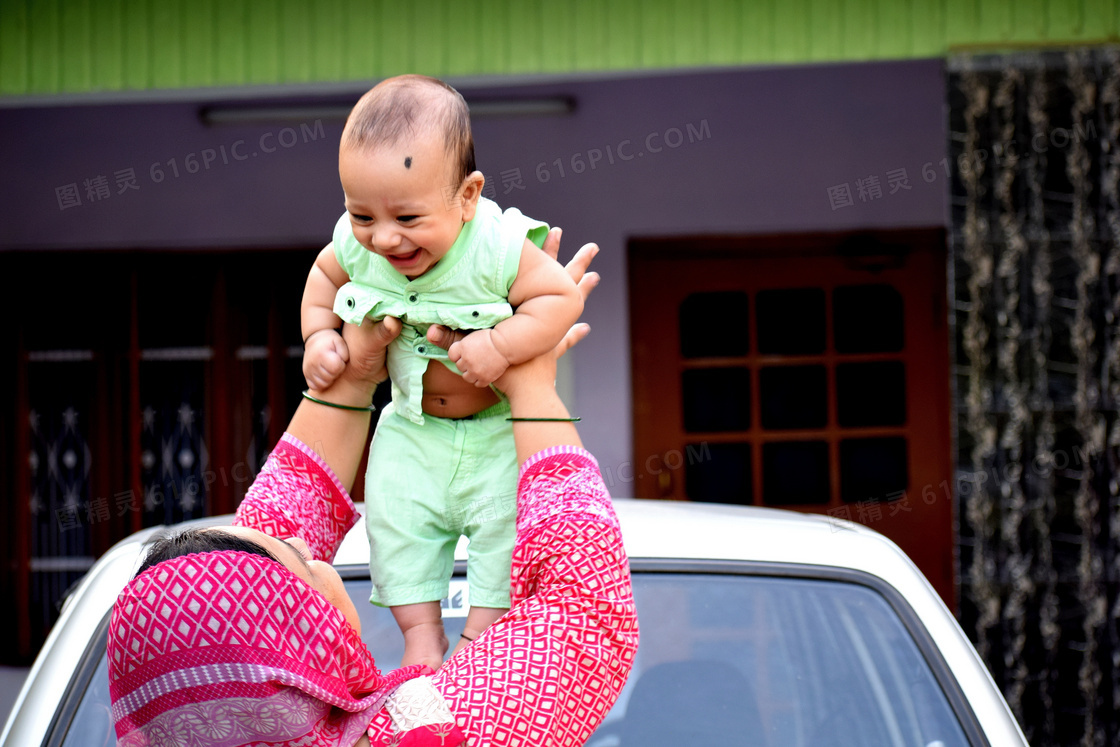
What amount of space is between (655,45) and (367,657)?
249 centimetres

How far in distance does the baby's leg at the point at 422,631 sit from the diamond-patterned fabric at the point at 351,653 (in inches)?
4.7

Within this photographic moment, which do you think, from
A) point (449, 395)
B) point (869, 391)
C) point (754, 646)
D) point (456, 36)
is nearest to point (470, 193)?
point (449, 395)

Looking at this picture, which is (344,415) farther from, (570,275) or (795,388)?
(795,388)

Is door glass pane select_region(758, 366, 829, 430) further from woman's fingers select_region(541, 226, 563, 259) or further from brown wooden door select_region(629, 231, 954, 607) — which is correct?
woman's fingers select_region(541, 226, 563, 259)

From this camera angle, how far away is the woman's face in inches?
27.9

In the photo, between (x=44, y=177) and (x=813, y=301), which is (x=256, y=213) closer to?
(x=44, y=177)

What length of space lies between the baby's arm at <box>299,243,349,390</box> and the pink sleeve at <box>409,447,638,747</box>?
0.79 feet

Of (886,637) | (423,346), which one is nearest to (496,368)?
(423,346)

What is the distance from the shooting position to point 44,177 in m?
4.43

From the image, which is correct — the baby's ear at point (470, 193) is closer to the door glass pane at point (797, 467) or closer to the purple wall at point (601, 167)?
the purple wall at point (601, 167)

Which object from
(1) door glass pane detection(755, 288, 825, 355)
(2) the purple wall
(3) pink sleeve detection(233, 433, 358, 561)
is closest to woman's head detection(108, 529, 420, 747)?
(3) pink sleeve detection(233, 433, 358, 561)

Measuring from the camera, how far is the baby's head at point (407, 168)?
2.55 ft

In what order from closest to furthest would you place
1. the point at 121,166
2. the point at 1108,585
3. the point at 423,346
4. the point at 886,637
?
the point at 423,346, the point at 886,637, the point at 1108,585, the point at 121,166

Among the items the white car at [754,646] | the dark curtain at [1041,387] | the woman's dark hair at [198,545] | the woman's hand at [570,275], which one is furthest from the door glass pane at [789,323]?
the woman's dark hair at [198,545]
